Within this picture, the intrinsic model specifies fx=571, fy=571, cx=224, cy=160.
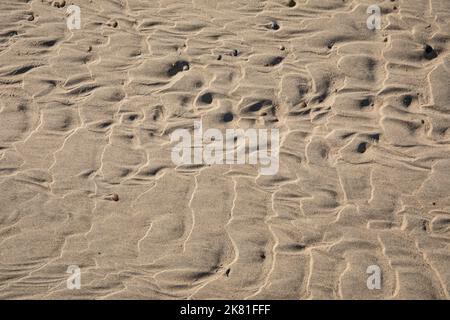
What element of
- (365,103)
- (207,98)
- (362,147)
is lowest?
(362,147)

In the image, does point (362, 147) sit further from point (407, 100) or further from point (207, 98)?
point (207, 98)

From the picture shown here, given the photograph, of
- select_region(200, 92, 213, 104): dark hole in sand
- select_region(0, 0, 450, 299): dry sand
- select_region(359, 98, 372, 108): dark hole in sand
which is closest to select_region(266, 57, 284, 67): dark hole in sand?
select_region(0, 0, 450, 299): dry sand

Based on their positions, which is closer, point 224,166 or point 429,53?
point 224,166

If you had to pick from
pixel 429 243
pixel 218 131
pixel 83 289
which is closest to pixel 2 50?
pixel 218 131

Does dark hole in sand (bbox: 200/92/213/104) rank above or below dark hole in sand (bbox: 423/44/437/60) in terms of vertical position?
below

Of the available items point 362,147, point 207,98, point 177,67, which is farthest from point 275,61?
point 362,147

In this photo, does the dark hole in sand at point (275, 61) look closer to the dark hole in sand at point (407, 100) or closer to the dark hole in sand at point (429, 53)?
the dark hole in sand at point (407, 100)

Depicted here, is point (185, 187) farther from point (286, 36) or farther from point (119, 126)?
point (286, 36)

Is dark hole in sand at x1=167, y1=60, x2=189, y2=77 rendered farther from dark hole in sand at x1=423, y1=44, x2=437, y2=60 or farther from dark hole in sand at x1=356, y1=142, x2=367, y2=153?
dark hole in sand at x1=423, y1=44, x2=437, y2=60
